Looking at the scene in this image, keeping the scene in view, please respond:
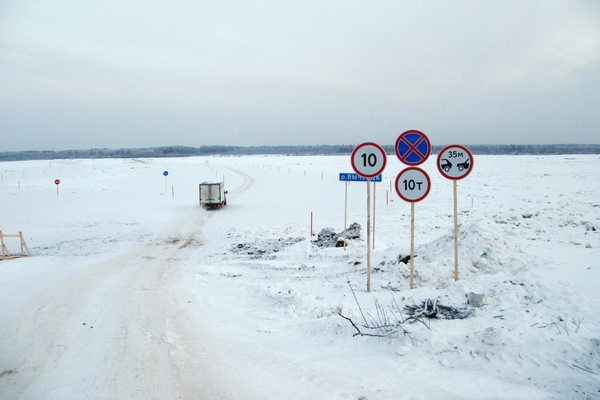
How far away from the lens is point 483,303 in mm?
5695

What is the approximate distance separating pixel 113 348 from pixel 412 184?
614 centimetres

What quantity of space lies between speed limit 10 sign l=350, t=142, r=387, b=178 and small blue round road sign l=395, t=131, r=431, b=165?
15.9 inches

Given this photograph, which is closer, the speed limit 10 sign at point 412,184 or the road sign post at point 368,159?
the speed limit 10 sign at point 412,184

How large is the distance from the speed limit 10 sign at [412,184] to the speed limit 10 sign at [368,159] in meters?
0.58

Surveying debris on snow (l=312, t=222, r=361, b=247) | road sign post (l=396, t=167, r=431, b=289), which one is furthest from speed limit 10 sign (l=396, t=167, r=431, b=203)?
debris on snow (l=312, t=222, r=361, b=247)

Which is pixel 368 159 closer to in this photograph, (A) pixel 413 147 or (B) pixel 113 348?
(A) pixel 413 147

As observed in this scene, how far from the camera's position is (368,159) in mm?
7465

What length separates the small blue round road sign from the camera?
709cm

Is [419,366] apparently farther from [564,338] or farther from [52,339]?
[52,339]

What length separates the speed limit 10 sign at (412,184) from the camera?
275 inches

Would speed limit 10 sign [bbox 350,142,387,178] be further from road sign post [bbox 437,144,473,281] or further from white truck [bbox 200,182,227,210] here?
white truck [bbox 200,182,227,210]

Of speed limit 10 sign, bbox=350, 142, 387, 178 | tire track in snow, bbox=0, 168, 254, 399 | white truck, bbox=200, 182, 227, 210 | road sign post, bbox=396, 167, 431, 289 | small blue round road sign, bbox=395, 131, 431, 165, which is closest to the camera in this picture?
tire track in snow, bbox=0, 168, 254, 399

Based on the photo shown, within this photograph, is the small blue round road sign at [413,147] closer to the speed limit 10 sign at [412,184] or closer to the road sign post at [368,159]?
the speed limit 10 sign at [412,184]

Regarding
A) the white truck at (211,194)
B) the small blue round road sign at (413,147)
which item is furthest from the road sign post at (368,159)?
the white truck at (211,194)
